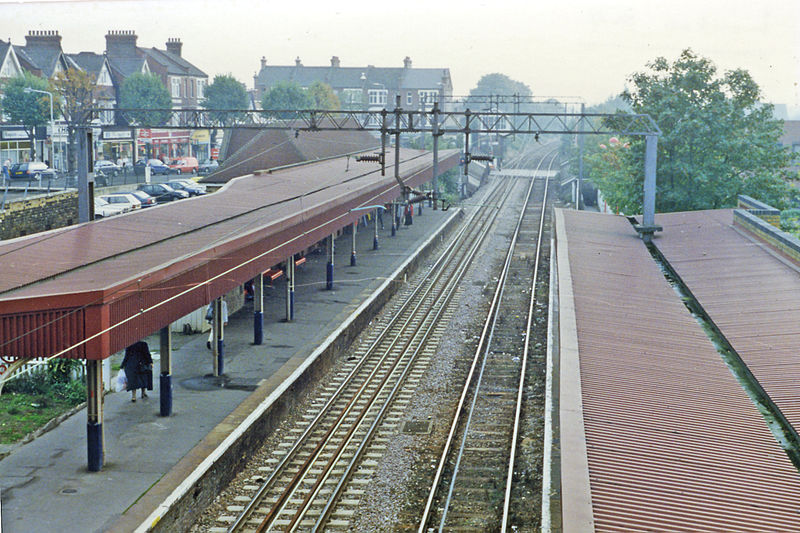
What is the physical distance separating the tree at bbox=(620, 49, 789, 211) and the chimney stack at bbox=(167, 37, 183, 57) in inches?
1879

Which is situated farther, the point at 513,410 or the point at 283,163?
the point at 283,163

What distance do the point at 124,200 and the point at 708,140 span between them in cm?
2291

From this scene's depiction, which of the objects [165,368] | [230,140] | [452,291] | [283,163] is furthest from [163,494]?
[230,140]

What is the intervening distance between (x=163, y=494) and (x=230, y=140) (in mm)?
32337

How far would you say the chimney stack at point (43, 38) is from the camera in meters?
54.1

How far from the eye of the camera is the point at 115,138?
5869 centimetres

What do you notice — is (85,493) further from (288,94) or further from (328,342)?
(288,94)

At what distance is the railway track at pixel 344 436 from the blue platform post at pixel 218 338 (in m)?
1.94

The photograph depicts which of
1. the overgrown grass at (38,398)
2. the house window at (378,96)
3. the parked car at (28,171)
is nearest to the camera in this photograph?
the overgrown grass at (38,398)

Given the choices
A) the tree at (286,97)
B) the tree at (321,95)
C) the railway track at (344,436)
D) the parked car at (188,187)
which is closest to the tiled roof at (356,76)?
the tree at (321,95)

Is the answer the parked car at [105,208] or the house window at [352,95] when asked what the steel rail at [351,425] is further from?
the house window at [352,95]

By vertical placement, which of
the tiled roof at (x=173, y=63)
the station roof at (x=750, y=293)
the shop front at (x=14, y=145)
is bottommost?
the station roof at (x=750, y=293)

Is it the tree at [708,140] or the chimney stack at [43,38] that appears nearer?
the tree at [708,140]

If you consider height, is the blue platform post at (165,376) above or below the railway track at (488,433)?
above
